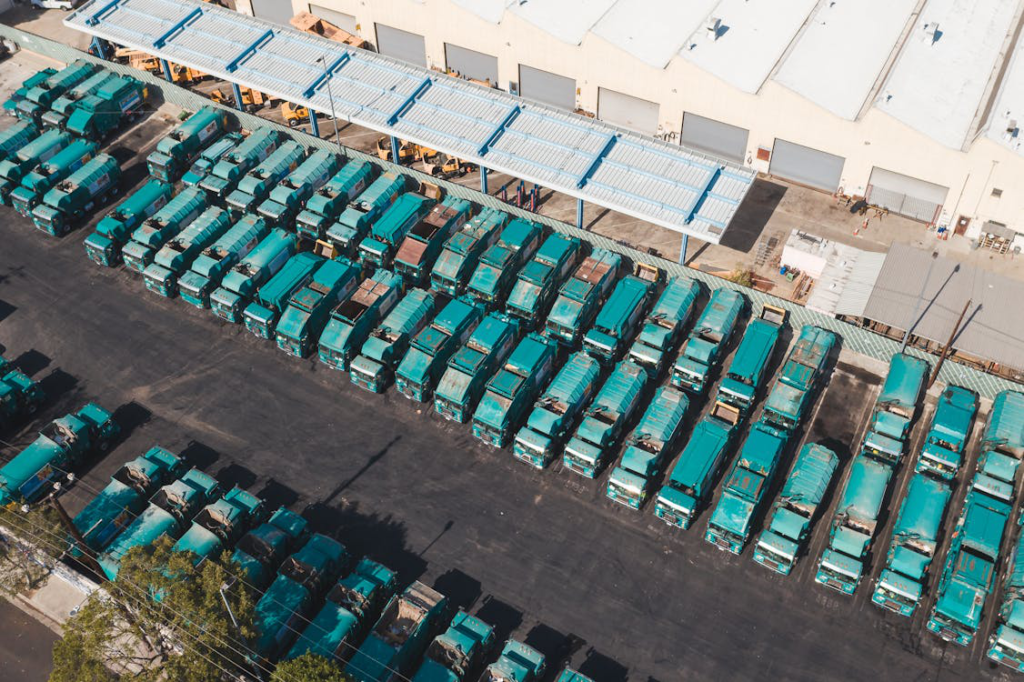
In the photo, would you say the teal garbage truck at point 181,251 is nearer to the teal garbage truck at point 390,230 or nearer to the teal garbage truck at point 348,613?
the teal garbage truck at point 390,230

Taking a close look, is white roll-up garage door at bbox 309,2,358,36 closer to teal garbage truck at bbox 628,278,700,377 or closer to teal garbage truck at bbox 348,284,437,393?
teal garbage truck at bbox 348,284,437,393

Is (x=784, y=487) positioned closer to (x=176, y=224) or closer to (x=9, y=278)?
(x=176, y=224)

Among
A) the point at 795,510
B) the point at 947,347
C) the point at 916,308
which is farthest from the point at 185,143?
the point at 947,347

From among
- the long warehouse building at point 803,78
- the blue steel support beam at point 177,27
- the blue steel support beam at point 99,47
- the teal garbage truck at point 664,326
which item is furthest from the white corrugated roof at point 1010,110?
the blue steel support beam at point 99,47

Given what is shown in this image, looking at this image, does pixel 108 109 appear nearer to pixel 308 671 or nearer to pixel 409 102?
pixel 409 102

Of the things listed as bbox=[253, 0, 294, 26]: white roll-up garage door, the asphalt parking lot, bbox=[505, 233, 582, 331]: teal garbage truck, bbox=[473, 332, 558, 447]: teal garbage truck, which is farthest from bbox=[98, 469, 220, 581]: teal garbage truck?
bbox=[253, 0, 294, 26]: white roll-up garage door

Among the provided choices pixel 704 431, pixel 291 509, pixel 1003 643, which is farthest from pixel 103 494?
pixel 1003 643

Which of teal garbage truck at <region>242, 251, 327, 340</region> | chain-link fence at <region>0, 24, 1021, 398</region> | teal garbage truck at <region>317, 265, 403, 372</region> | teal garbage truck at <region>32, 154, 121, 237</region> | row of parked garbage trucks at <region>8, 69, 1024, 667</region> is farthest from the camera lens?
teal garbage truck at <region>32, 154, 121, 237</region>
